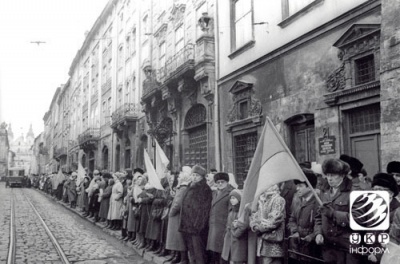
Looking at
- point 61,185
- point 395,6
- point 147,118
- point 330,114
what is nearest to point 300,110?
point 330,114

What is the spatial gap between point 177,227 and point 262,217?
9.72 feet

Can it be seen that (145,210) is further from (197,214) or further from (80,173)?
(80,173)

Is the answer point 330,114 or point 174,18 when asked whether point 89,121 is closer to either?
point 174,18

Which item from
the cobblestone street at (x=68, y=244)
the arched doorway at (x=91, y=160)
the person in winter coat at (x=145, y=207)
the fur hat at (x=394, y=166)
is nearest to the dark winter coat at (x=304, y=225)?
the fur hat at (x=394, y=166)

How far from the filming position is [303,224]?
5.29 meters

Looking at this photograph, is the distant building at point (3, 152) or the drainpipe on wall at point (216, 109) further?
the distant building at point (3, 152)

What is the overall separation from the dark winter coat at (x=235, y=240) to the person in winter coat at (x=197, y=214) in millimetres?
901

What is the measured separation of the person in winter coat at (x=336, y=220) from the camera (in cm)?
427

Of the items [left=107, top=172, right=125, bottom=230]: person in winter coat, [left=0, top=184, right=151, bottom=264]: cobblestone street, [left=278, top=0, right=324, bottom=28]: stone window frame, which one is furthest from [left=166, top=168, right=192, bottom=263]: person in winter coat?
[left=278, top=0, right=324, bottom=28]: stone window frame

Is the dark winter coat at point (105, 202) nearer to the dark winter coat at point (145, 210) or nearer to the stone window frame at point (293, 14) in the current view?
the dark winter coat at point (145, 210)

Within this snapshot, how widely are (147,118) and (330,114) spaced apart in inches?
513

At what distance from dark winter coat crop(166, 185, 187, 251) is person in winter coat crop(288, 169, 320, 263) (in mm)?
2823

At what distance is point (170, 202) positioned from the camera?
343 inches

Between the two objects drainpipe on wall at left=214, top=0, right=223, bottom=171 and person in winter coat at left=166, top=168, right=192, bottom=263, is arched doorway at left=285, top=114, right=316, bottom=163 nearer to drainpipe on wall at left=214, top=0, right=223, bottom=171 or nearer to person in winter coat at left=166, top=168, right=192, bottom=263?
person in winter coat at left=166, top=168, right=192, bottom=263
